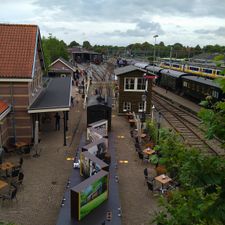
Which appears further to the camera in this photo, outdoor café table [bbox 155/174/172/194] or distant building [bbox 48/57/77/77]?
distant building [bbox 48/57/77/77]

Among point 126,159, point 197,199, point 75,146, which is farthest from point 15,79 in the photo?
point 197,199

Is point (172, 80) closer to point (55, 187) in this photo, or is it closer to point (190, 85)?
point (190, 85)

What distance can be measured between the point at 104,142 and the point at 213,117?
12.9 m


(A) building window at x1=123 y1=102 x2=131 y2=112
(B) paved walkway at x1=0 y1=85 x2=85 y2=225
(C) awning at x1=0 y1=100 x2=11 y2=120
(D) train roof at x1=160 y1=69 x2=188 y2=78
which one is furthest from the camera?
(D) train roof at x1=160 y1=69 x2=188 y2=78

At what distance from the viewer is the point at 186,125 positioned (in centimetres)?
2717

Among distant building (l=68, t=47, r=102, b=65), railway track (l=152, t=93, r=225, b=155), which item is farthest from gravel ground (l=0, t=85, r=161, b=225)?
distant building (l=68, t=47, r=102, b=65)

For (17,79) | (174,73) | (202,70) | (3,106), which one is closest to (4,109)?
(3,106)

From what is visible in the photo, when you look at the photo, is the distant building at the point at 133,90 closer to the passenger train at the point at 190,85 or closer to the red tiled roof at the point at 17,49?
the passenger train at the point at 190,85

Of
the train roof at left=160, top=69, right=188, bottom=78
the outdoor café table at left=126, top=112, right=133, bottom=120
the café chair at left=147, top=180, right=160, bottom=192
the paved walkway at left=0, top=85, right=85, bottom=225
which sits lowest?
the paved walkway at left=0, top=85, right=85, bottom=225

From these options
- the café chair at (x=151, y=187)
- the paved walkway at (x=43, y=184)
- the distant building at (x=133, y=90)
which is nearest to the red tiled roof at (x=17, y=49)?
the paved walkway at (x=43, y=184)

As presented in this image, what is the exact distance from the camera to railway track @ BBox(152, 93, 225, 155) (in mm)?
21078

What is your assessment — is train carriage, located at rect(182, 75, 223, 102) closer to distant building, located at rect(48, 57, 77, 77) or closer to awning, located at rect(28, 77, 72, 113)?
awning, located at rect(28, 77, 72, 113)

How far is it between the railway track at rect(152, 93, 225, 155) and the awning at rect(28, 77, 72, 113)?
917cm

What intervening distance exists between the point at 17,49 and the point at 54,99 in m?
4.87
